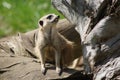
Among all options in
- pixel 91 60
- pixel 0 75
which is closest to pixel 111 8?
pixel 91 60

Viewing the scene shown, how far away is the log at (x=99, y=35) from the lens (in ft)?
21.3

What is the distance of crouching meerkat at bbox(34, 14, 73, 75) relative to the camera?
24.7 feet

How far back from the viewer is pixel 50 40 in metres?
7.59

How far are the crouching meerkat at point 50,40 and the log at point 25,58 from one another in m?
0.15

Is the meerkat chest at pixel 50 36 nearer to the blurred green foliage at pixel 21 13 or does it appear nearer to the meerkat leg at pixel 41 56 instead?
the meerkat leg at pixel 41 56

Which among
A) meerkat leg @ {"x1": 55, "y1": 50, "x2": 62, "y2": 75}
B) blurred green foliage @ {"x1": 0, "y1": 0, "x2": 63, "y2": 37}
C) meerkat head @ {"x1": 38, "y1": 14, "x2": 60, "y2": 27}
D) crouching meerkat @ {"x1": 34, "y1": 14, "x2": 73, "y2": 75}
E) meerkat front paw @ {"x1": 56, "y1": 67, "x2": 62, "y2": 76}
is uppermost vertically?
blurred green foliage @ {"x1": 0, "y1": 0, "x2": 63, "y2": 37}

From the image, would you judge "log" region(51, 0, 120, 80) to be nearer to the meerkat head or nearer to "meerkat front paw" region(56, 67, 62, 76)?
"meerkat front paw" region(56, 67, 62, 76)

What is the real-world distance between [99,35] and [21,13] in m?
5.17

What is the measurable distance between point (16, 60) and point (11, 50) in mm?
612

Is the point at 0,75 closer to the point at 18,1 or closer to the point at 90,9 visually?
the point at 90,9

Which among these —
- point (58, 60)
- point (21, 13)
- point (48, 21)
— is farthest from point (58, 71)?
point (21, 13)

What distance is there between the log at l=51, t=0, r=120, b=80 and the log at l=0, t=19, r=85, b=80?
0.60 m

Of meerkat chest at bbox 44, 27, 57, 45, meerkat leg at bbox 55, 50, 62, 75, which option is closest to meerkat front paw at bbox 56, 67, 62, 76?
meerkat leg at bbox 55, 50, 62, 75

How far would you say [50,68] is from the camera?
7434 millimetres
